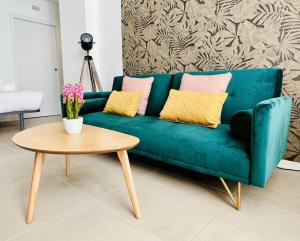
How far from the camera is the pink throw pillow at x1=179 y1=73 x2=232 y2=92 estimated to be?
71.1 inches

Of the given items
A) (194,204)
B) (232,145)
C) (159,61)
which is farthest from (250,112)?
(159,61)

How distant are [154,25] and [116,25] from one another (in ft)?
2.42

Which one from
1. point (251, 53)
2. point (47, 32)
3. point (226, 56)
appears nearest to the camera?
point (251, 53)

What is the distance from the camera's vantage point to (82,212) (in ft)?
4.11

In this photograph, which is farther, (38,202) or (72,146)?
(38,202)

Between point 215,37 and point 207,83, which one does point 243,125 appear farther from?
point 215,37

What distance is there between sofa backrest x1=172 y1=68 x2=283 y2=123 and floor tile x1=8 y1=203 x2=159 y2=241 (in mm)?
1167

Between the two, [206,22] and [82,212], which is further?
[206,22]

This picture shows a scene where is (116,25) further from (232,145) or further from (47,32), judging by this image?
(232,145)

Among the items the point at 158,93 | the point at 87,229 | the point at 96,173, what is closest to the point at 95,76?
the point at 158,93

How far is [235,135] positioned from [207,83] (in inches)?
24.1

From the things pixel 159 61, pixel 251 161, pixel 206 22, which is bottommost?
pixel 251 161

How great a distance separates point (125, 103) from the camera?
2.21m

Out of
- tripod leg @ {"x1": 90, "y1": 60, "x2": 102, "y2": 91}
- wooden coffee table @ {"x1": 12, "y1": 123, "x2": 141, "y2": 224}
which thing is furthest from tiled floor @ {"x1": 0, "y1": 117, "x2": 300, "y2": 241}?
tripod leg @ {"x1": 90, "y1": 60, "x2": 102, "y2": 91}
